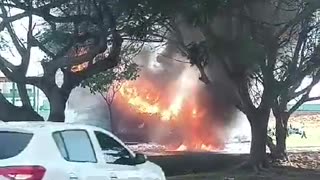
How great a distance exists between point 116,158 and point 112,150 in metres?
0.12

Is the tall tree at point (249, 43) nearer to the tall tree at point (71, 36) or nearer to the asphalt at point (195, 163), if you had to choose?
the tall tree at point (71, 36)

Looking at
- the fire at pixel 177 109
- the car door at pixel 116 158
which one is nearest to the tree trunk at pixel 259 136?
the fire at pixel 177 109

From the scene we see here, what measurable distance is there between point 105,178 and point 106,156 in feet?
1.37

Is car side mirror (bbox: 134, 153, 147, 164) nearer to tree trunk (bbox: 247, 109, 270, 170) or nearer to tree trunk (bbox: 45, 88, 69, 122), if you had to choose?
tree trunk (bbox: 45, 88, 69, 122)

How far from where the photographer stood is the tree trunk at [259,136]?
2328 centimetres

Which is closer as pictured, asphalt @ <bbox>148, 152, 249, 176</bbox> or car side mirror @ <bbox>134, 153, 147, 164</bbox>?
car side mirror @ <bbox>134, 153, 147, 164</bbox>

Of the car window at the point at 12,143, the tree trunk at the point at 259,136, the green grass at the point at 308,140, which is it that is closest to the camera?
the car window at the point at 12,143

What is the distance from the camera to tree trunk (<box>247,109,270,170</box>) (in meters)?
23.3

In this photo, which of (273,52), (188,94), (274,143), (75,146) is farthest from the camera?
(188,94)

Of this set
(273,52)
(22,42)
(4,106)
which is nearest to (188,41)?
(273,52)

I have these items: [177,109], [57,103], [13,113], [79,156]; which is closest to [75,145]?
[79,156]

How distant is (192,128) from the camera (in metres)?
38.9

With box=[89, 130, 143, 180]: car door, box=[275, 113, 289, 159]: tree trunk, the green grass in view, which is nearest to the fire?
the green grass

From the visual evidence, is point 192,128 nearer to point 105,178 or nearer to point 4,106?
point 4,106
